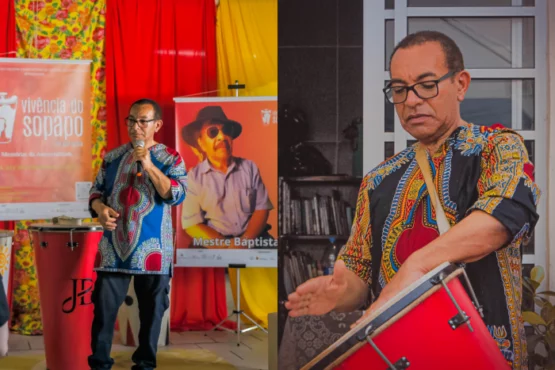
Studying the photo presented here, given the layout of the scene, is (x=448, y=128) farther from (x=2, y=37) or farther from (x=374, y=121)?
(x=2, y=37)

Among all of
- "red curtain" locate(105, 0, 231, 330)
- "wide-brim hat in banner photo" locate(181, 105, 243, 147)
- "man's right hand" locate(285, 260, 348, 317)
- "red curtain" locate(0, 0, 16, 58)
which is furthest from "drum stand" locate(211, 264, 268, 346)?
"man's right hand" locate(285, 260, 348, 317)

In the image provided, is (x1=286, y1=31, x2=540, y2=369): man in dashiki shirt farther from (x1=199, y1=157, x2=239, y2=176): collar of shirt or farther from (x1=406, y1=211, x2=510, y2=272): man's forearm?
(x1=199, y1=157, x2=239, y2=176): collar of shirt

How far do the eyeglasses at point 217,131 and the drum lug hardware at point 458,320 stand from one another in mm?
3464

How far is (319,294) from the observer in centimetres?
264

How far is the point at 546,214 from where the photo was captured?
102 inches

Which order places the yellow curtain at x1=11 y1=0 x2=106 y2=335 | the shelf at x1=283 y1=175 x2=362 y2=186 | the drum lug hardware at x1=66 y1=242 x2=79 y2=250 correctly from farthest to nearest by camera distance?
1. the yellow curtain at x1=11 y1=0 x2=106 y2=335
2. the drum lug hardware at x1=66 y1=242 x2=79 y2=250
3. the shelf at x1=283 y1=175 x2=362 y2=186

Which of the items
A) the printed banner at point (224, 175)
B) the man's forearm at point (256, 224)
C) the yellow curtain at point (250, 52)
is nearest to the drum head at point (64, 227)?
the printed banner at point (224, 175)

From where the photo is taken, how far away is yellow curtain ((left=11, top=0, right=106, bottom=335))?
5750 millimetres

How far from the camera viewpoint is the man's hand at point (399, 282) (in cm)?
248

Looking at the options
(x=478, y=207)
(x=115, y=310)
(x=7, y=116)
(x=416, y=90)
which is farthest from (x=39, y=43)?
(x=478, y=207)

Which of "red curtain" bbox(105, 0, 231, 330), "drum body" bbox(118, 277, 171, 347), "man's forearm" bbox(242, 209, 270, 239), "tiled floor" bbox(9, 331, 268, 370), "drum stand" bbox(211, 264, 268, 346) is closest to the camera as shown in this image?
"tiled floor" bbox(9, 331, 268, 370)

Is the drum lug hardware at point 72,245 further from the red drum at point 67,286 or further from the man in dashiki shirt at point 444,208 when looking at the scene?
the man in dashiki shirt at point 444,208

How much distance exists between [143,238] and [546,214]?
195 centimetres

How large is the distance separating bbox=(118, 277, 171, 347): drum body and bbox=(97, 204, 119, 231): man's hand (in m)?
1.43
